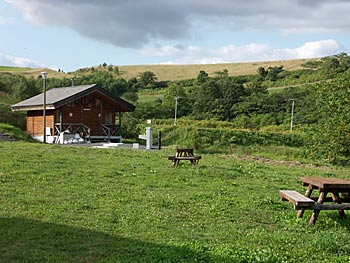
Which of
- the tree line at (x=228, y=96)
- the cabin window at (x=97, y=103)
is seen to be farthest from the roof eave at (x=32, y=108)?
the cabin window at (x=97, y=103)

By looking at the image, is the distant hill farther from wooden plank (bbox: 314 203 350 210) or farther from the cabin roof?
wooden plank (bbox: 314 203 350 210)

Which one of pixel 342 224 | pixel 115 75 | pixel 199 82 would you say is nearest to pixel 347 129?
pixel 342 224

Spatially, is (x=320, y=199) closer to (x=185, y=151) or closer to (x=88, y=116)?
(x=185, y=151)

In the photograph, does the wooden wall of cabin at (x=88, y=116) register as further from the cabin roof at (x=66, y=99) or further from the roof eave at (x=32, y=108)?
the roof eave at (x=32, y=108)

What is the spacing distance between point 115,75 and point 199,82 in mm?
17439

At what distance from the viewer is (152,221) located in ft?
23.8

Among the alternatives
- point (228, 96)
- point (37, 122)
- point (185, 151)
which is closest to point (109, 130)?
point (37, 122)

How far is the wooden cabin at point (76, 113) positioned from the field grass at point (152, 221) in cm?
1942

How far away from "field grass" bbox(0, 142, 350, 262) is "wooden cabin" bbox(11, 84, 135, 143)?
765 inches

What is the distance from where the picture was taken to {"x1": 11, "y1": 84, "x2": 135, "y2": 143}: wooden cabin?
31.3 metres

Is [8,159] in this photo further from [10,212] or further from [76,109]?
[76,109]

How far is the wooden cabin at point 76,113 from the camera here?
103 ft

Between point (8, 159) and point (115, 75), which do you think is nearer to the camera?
point (8, 159)

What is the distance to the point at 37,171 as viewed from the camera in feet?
39.5
